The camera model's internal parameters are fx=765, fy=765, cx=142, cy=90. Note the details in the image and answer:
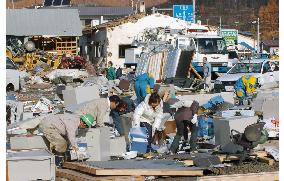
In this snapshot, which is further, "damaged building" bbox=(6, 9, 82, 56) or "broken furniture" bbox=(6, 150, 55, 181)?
"damaged building" bbox=(6, 9, 82, 56)

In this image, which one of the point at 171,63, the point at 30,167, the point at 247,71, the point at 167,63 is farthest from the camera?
the point at 167,63

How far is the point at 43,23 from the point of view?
62000 mm

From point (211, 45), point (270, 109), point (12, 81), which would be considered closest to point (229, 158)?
point (270, 109)

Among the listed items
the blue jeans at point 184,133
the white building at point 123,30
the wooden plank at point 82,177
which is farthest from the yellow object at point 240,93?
the white building at point 123,30

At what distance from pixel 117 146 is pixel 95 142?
75 cm

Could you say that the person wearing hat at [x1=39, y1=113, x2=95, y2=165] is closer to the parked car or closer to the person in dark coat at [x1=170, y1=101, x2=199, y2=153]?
the person in dark coat at [x1=170, y1=101, x2=199, y2=153]

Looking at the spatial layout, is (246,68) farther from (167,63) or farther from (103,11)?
(103,11)

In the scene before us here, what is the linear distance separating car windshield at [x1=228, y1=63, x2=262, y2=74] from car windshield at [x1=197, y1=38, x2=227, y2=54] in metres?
6.45

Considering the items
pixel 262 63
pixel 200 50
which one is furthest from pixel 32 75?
Result: pixel 262 63

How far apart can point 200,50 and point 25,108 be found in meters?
17.7

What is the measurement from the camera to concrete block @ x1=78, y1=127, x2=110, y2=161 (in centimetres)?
1373

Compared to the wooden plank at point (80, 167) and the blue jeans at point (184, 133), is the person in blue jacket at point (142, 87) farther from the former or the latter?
the wooden plank at point (80, 167)

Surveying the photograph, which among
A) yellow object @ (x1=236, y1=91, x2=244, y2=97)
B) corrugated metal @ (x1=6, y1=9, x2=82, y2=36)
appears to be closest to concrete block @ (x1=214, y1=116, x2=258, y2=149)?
yellow object @ (x1=236, y1=91, x2=244, y2=97)

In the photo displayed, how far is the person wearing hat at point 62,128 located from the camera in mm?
13094
